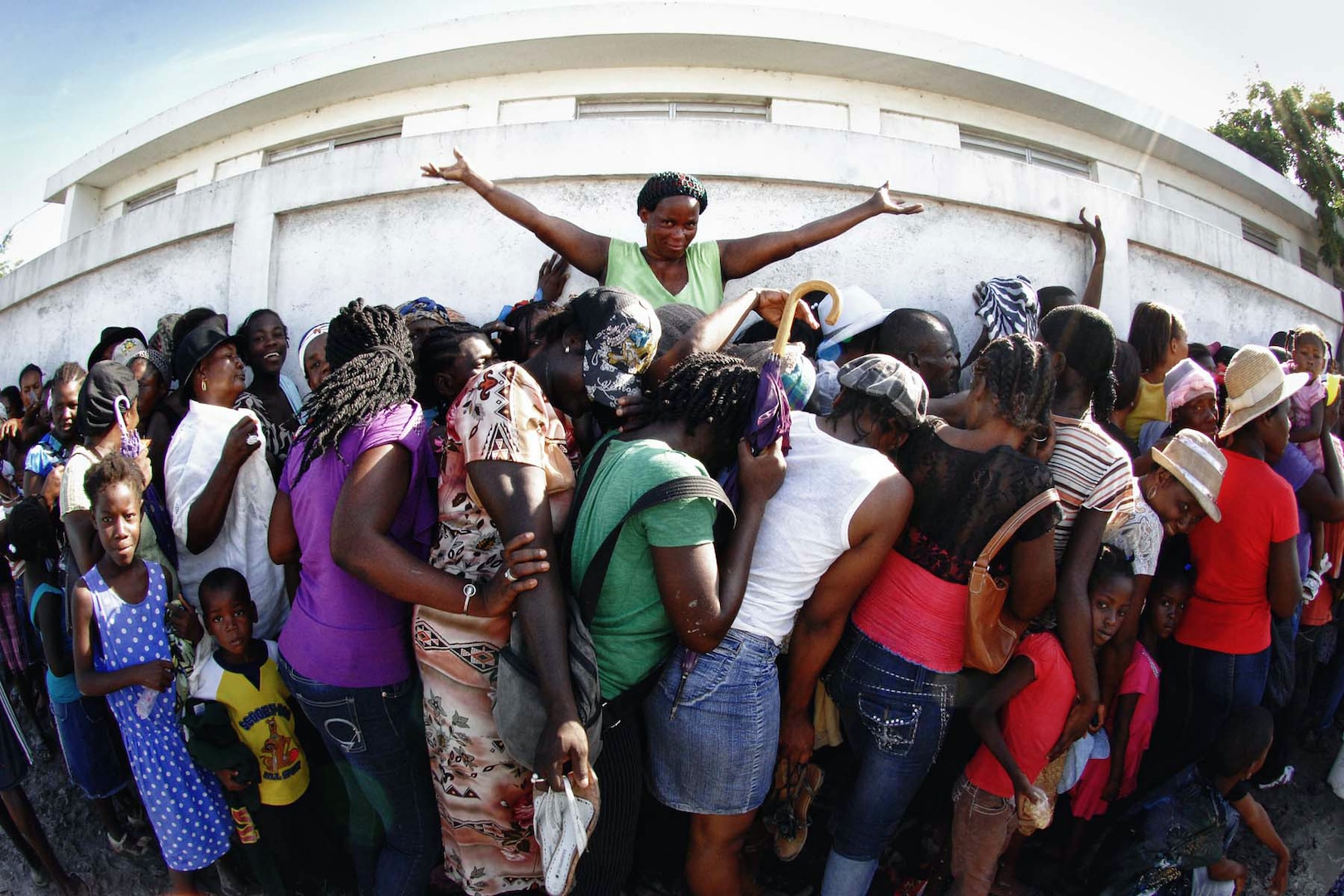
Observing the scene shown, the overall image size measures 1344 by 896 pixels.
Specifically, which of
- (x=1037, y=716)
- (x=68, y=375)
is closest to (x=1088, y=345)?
(x=1037, y=716)

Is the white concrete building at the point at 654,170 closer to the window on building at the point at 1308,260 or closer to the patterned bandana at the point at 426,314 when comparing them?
the patterned bandana at the point at 426,314

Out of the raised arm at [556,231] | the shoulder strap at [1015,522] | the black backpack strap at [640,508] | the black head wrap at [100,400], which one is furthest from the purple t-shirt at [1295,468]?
the black head wrap at [100,400]

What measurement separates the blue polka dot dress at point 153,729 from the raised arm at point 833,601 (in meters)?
2.21

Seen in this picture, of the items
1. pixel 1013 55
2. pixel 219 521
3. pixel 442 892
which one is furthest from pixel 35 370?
pixel 1013 55

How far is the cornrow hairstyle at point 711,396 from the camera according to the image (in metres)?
2.09

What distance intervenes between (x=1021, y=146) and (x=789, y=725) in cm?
888

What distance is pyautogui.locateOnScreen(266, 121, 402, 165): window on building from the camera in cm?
912

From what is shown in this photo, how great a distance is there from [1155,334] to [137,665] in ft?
15.3

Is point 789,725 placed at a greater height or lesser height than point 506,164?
lesser

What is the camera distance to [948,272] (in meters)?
4.68

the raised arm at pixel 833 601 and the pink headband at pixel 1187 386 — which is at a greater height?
the pink headband at pixel 1187 386

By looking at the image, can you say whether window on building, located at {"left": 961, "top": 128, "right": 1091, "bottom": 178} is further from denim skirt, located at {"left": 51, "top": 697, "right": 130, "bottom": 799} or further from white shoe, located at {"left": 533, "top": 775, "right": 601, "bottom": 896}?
denim skirt, located at {"left": 51, "top": 697, "right": 130, "bottom": 799}

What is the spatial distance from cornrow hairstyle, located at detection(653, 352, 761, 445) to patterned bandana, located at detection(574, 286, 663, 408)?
111mm

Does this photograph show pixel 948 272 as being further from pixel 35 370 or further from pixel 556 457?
pixel 35 370
